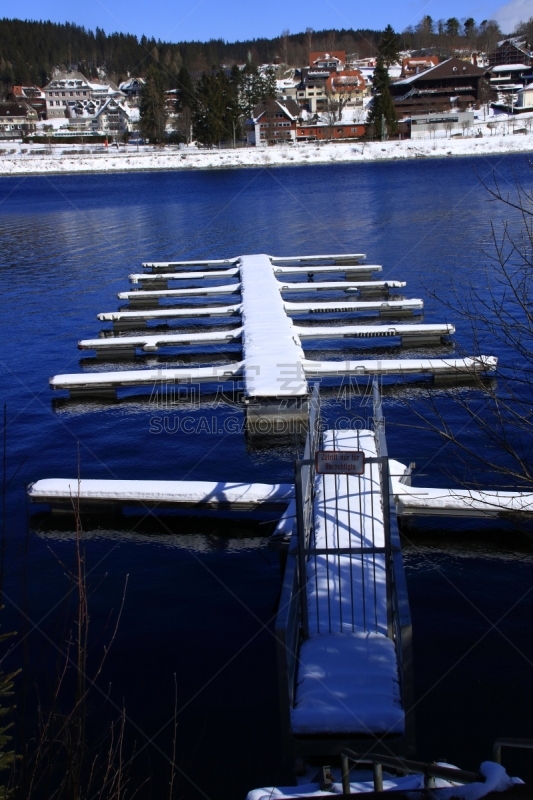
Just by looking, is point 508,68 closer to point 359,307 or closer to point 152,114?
point 152,114

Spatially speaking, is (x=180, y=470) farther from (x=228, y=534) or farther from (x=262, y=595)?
(x=262, y=595)

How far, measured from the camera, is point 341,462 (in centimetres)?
670

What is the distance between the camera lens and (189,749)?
7727 millimetres

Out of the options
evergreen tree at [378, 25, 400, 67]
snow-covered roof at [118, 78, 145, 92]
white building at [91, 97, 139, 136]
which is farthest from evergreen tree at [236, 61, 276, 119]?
snow-covered roof at [118, 78, 145, 92]

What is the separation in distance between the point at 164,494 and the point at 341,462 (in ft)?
17.3

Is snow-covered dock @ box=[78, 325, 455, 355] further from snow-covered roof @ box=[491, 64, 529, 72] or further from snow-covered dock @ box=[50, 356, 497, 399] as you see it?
snow-covered roof @ box=[491, 64, 529, 72]

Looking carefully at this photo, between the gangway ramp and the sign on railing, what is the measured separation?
12.6 inches

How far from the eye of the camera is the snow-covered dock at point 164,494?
1120 centimetres

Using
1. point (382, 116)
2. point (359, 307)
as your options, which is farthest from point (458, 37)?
point (359, 307)

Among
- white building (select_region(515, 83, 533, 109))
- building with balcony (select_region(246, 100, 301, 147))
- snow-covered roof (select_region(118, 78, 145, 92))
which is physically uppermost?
snow-covered roof (select_region(118, 78, 145, 92))

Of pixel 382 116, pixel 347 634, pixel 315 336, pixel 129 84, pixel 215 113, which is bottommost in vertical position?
pixel 347 634

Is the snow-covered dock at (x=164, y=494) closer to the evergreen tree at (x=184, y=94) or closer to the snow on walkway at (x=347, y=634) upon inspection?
the snow on walkway at (x=347, y=634)

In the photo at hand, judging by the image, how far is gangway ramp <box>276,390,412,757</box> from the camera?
6129 millimetres

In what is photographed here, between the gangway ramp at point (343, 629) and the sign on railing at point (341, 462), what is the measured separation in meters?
0.32
